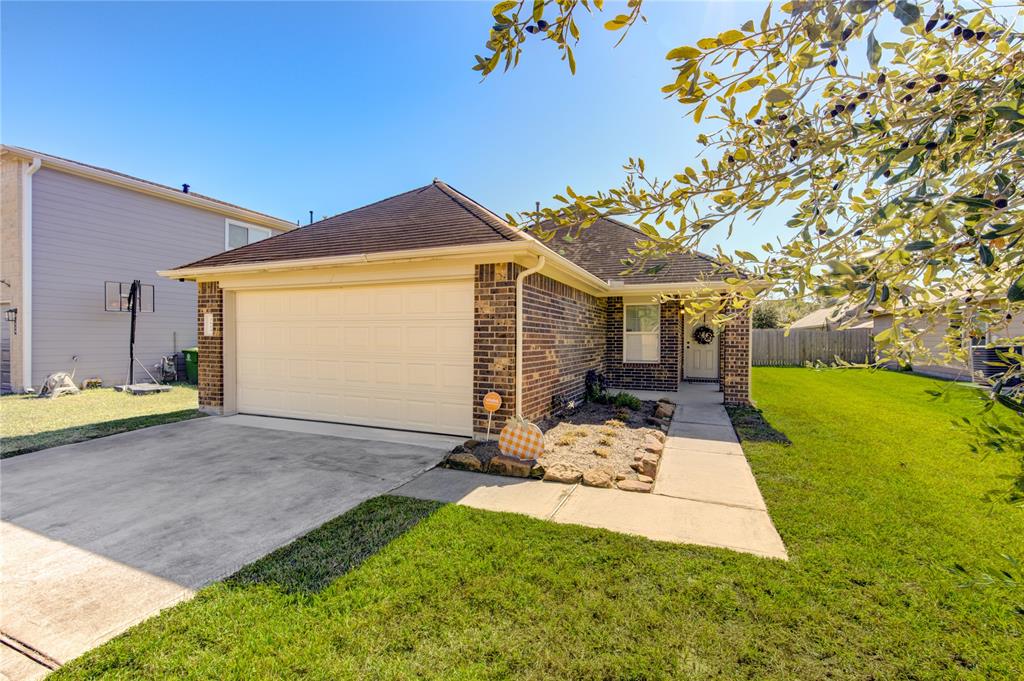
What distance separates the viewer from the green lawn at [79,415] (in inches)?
252

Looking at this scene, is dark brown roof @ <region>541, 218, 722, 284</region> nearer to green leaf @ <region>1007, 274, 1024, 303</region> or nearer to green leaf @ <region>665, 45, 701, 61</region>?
green leaf @ <region>665, 45, 701, 61</region>

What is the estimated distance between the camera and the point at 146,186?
498 inches

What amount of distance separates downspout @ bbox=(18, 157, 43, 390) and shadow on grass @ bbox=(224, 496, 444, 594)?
41.3ft

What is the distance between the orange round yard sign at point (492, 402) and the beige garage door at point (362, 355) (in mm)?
672

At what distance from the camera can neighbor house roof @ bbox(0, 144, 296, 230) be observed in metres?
10.5

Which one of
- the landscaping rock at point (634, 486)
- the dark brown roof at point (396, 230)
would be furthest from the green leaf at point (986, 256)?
the dark brown roof at point (396, 230)

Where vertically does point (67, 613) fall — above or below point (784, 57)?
below

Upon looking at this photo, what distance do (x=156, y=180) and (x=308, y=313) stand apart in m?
10.4

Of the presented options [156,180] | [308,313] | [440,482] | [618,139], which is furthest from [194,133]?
[618,139]

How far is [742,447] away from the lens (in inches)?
244

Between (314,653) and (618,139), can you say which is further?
(618,139)

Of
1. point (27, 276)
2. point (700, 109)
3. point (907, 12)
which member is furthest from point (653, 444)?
point (27, 276)

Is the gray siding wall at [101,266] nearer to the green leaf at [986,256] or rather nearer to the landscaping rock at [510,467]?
the landscaping rock at [510,467]

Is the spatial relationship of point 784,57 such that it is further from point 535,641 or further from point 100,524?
point 100,524
